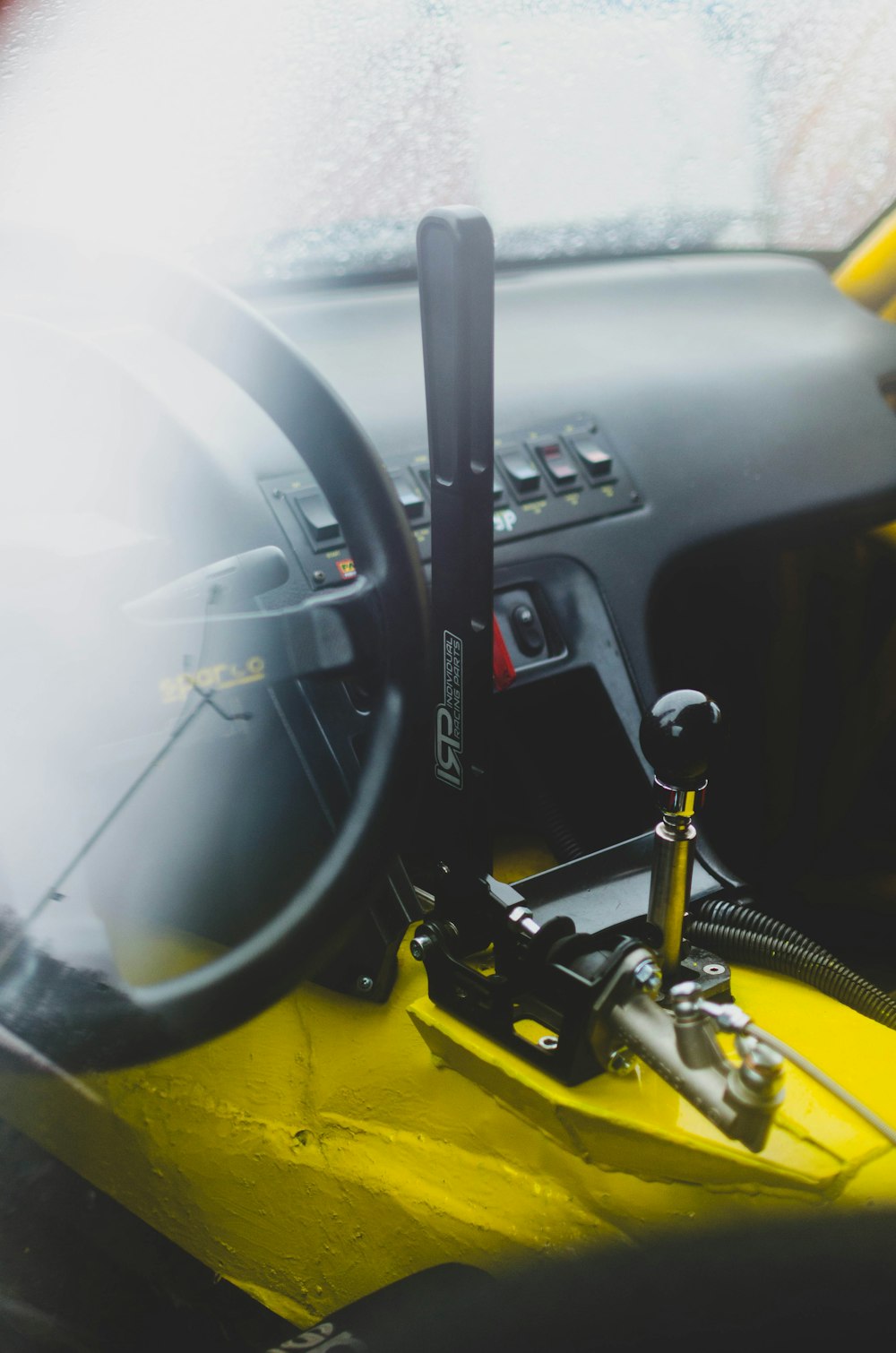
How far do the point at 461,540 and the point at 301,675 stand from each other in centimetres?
14

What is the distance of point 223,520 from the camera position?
0.94 meters

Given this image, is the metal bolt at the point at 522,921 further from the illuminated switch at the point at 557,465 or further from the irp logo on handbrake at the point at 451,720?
the illuminated switch at the point at 557,465

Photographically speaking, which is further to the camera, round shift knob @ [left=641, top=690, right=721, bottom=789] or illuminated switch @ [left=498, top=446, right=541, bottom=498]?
illuminated switch @ [left=498, top=446, right=541, bottom=498]

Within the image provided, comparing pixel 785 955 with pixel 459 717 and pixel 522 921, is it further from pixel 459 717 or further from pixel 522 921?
pixel 459 717

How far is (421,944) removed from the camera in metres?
0.87

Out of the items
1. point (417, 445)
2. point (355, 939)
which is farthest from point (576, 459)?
point (355, 939)

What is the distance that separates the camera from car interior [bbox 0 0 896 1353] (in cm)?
70

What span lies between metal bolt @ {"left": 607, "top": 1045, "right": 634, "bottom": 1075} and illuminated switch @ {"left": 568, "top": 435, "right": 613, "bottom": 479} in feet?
2.34

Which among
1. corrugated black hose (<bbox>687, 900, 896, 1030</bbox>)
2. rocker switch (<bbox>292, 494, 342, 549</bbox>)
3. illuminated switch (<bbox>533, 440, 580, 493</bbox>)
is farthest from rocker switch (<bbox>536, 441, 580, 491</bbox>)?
corrugated black hose (<bbox>687, 900, 896, 1030</bbox>)

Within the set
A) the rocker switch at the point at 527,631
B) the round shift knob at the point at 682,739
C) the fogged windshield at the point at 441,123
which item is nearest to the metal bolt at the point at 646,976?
the round shift knob at the point at 682,739

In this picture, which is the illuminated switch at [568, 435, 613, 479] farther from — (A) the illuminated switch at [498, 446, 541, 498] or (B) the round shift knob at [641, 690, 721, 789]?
(B) the round shift knob at [641, 690, 721, 789]

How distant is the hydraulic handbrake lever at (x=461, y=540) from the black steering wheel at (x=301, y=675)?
3 cm

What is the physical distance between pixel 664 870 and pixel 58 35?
0.94 m

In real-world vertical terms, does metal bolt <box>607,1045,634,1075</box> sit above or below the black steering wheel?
below
